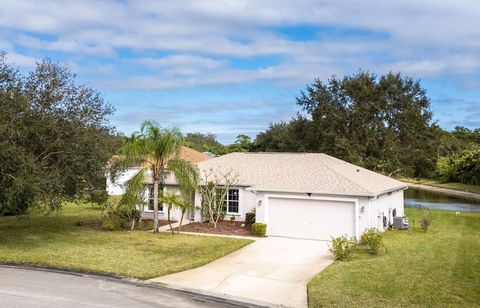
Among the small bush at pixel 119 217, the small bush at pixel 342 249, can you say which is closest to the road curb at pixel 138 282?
the small bush at pixel 342 249

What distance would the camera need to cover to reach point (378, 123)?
4012 cm

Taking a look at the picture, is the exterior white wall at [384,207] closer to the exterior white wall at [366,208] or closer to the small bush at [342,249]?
the exterior white wall at [366,208]

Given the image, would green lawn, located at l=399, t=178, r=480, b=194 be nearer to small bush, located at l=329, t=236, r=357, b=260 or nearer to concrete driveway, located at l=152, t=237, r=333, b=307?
small bush, located at l=329, t=236, r=357, b=260

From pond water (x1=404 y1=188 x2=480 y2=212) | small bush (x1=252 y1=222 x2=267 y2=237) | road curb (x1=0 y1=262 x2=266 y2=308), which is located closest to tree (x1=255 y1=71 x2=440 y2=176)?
pond water (x1=404 y1=188 x2=480 y2=212)

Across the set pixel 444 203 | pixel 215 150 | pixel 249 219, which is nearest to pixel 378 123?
pixel 444 203

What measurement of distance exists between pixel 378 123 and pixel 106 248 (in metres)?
29.4

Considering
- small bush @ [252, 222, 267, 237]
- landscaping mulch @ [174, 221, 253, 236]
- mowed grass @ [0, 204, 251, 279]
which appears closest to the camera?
mowed grass @ [0, 204, 251, 279]

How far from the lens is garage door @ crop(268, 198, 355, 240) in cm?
2011

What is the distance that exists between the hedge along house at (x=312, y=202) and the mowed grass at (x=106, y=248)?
2762 millimetres

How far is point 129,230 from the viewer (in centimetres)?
2203

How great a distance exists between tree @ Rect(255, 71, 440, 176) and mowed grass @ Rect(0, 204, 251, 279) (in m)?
22.8

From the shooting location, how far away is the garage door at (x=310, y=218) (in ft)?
66.0

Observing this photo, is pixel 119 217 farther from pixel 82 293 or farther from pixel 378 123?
pixel 378 123

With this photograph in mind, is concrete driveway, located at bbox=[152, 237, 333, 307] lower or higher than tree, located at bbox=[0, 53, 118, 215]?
lower
